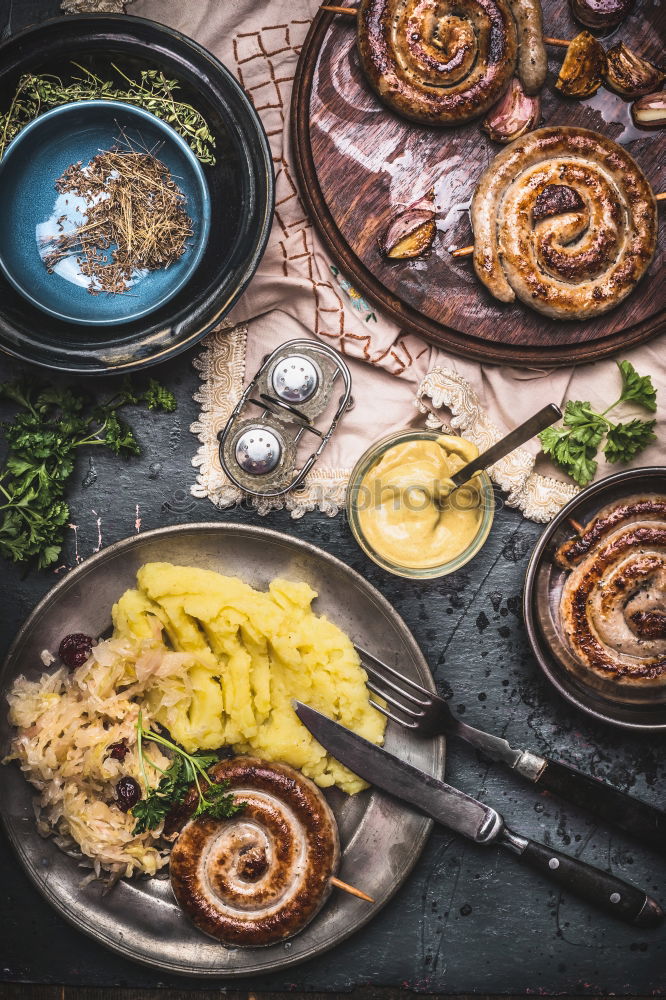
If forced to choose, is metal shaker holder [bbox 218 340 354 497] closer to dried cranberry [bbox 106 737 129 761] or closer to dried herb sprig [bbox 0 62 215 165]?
dried herb sprig [bbox 0 62 215 165]

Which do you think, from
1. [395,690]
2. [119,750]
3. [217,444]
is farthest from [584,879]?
[217,444]

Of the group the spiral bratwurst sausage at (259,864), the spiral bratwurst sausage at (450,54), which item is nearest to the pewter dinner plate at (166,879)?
the spiral bratwurst sausage at (259,864)

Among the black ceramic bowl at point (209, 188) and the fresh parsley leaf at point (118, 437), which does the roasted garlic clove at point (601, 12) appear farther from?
the fresh parsley leaf at point (118, 437)

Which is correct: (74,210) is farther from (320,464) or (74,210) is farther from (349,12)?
(320,464)

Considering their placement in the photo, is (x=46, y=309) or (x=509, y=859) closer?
(x=46, y=309)

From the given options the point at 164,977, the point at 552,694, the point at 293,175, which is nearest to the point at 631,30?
the point at 293,175

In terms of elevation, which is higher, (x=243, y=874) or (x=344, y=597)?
(x=344, y=597)

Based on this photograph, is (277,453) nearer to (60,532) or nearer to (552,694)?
(60,532)
